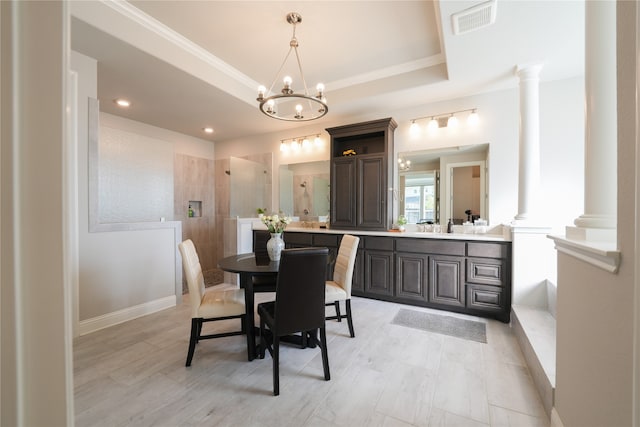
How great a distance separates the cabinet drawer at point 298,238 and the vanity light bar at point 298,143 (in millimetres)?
1615

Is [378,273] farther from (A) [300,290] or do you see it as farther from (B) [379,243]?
(A) [300,290]

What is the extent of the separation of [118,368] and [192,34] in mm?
3198

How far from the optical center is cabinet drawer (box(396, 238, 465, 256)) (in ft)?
10.2

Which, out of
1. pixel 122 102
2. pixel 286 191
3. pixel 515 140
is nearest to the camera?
pixel 515 140

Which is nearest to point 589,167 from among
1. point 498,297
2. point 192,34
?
point 498,297

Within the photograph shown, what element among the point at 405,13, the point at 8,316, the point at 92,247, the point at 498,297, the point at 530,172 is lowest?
the point at 498,297

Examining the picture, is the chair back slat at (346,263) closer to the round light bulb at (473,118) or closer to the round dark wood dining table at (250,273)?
the round dark wood dining table at (250,273)

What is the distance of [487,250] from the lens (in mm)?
2953

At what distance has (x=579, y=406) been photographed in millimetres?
1188

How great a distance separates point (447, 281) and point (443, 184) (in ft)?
4.51

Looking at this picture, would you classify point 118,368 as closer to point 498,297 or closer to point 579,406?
point 579,406

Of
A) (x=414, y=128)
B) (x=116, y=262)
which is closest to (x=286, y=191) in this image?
(x=414, y=128)

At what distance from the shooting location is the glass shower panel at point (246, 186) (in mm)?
4879

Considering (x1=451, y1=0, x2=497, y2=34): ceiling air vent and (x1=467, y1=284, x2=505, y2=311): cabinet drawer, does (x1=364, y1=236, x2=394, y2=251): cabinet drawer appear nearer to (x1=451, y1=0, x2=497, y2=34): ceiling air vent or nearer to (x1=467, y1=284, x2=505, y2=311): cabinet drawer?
(x1=467, y1=284, x2=505, y2=311): cabinet drawer
